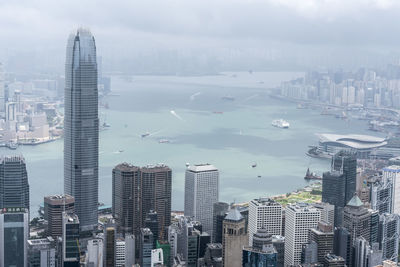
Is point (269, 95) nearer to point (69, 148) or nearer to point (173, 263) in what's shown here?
point (69, 148)

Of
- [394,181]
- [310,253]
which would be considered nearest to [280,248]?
[310,253]

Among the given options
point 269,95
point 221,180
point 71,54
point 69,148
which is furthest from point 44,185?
point 269,95

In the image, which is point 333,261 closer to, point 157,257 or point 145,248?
point 157,257

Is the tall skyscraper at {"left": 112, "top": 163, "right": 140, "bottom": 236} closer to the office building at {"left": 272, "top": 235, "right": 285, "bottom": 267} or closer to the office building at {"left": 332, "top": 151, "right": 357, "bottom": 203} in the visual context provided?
the office building at {"left": 272, "top": 235, "right": 285, "bottom": 267}

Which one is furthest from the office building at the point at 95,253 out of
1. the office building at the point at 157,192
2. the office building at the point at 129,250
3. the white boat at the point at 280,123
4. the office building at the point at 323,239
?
the white boat at the point at 280,123

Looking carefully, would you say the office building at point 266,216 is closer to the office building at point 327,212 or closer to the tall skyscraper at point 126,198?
the office building at point 327,212

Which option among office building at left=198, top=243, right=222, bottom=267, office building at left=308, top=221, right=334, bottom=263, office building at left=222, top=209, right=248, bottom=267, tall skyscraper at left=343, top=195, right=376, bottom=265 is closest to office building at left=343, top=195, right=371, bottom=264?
tall skyscraper at left=343, top=195, right=376, bottom=265
